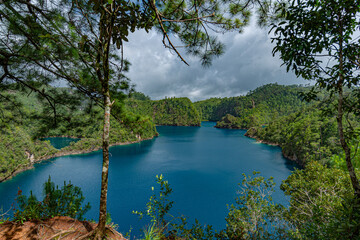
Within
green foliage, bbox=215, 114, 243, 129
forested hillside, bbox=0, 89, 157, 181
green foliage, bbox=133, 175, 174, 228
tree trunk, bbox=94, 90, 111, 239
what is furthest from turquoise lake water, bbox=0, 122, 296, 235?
green foliage, bbox=215, 114, 243, 129

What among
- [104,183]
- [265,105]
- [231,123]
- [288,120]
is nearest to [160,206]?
[104,183]

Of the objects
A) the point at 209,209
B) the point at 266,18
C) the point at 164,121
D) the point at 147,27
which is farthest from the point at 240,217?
the point at 164,121

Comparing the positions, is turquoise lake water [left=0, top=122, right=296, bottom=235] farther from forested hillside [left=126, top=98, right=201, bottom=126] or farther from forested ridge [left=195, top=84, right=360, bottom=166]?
forested hillside [left=126, top=98, right=201, bottom=126]

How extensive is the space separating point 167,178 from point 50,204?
675 inches

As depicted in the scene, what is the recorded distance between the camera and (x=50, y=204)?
11.2 feet

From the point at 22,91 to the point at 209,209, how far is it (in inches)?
567

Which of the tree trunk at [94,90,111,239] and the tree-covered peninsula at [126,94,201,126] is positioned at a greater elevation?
the tree-covered peninsula at [126,94,201,126]

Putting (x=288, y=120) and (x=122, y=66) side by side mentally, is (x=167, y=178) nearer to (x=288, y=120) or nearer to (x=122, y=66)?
(x=122, y=66)

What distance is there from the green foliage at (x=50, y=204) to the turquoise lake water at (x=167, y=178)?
5907 millimetres

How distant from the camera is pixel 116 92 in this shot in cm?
344

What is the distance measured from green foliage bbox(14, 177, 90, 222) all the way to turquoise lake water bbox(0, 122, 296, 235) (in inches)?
233

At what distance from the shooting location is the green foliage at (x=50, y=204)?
9.75 feet

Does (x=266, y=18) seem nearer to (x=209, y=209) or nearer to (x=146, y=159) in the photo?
(x=209, y=209)

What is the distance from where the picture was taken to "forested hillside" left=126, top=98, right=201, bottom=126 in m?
81.7
